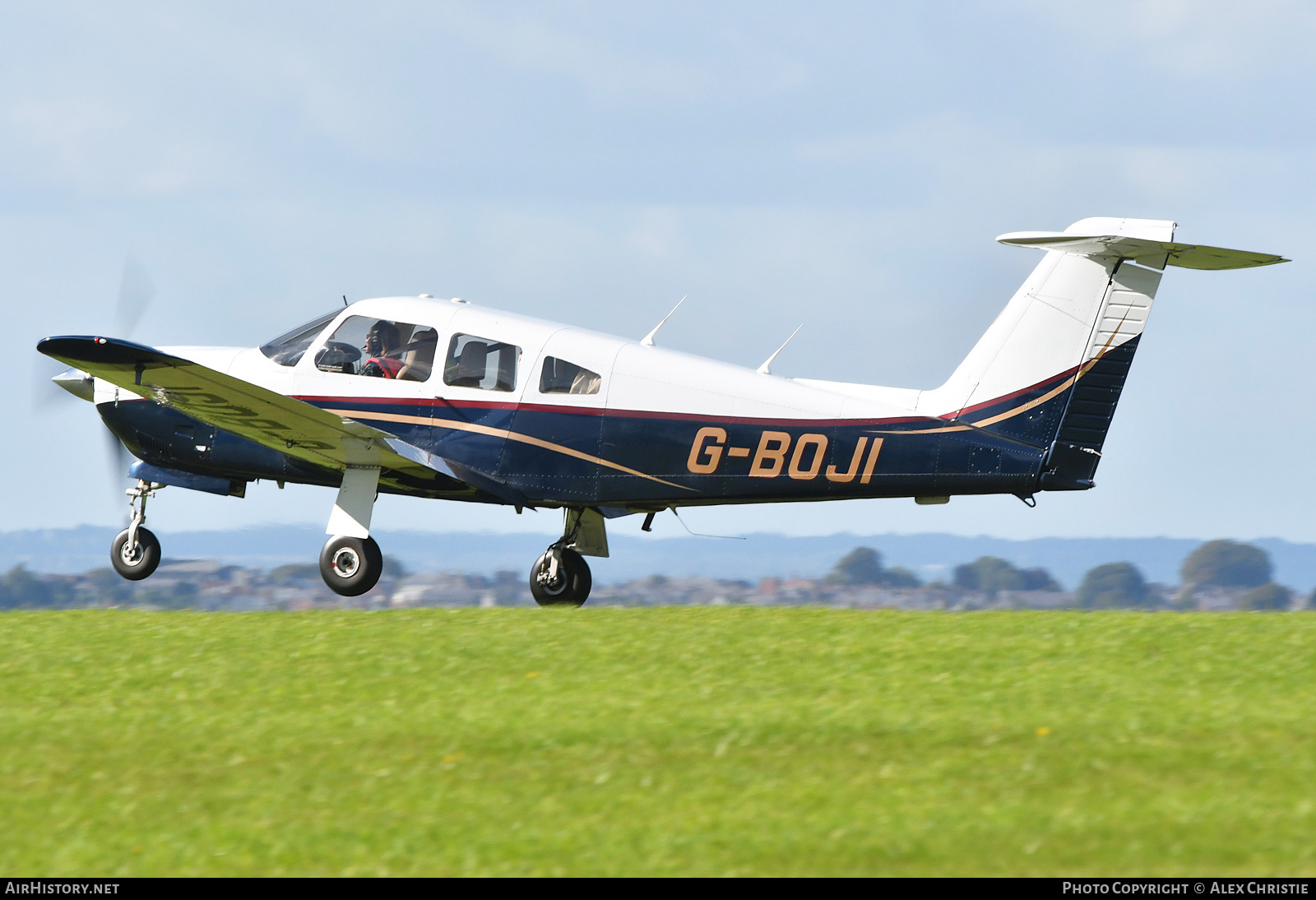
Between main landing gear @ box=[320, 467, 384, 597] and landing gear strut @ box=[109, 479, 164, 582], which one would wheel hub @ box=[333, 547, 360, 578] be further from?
landing gear strut @ box=[109, 479, 164, 582]

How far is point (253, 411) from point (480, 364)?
2402 mm

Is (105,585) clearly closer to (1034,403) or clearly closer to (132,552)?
(132,552)

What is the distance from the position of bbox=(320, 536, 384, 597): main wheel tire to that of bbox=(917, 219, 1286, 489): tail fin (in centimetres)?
619

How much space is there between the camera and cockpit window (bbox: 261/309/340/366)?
607 inches

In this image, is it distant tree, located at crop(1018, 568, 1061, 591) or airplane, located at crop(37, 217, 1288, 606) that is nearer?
airplane, located at crop(37, 217, 1288, 606)

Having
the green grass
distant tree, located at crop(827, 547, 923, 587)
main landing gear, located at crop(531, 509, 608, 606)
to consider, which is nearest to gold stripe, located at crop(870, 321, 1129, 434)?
the green grass

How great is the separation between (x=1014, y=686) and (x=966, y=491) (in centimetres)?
454

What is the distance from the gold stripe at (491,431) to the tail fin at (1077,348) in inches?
129

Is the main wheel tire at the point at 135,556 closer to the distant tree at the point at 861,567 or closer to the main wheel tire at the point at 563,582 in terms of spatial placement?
the main wheel tire at the point at 563,582

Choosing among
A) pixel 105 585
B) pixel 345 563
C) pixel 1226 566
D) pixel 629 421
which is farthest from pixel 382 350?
pixel 1226 566

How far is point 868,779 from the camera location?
24.8 ft

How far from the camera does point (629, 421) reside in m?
14.2
